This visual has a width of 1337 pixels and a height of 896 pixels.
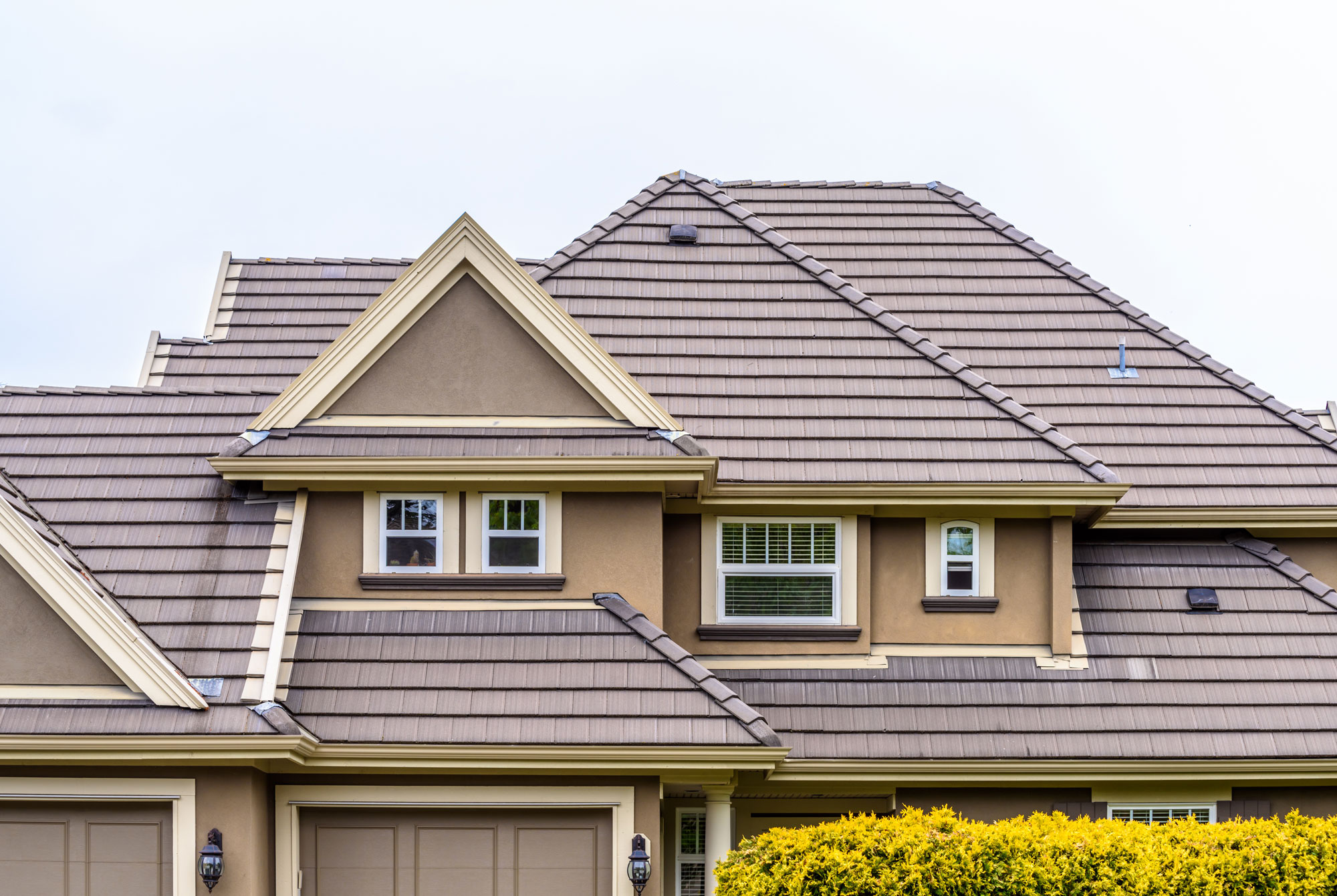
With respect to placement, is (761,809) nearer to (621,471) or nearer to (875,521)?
(875,521)

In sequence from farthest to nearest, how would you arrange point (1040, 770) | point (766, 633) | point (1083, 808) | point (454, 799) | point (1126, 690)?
point (766, 633), point (1126, 690), point (1083, 808), point (1040, 770), point (454, 799)

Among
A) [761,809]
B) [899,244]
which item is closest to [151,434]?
[761,809]

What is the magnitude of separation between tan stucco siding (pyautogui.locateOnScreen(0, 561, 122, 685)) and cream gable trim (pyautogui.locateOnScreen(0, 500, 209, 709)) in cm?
11

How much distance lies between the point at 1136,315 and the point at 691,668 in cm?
832

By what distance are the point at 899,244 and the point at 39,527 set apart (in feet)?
35.3

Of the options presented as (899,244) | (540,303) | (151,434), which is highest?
(899,244)

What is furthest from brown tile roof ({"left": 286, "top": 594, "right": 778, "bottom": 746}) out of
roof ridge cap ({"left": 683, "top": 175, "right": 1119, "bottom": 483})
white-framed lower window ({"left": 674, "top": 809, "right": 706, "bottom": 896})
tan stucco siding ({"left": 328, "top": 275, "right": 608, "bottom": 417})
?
roof ridge cap ({"left": 683, "top": 175, "right": 1119, "bottom": 483})

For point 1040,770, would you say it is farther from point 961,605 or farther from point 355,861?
point 355,861

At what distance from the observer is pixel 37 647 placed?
34.2ft

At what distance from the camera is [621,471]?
1177cm

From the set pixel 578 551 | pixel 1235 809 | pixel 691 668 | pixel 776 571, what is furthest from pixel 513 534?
pixel 1235 809

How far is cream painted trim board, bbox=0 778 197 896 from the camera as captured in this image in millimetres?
10445

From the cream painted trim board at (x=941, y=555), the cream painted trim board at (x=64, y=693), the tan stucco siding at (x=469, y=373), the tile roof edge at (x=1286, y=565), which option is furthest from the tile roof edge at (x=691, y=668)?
the tile roof edge at (x=1286, y=565)

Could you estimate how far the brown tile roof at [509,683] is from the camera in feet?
35.0
